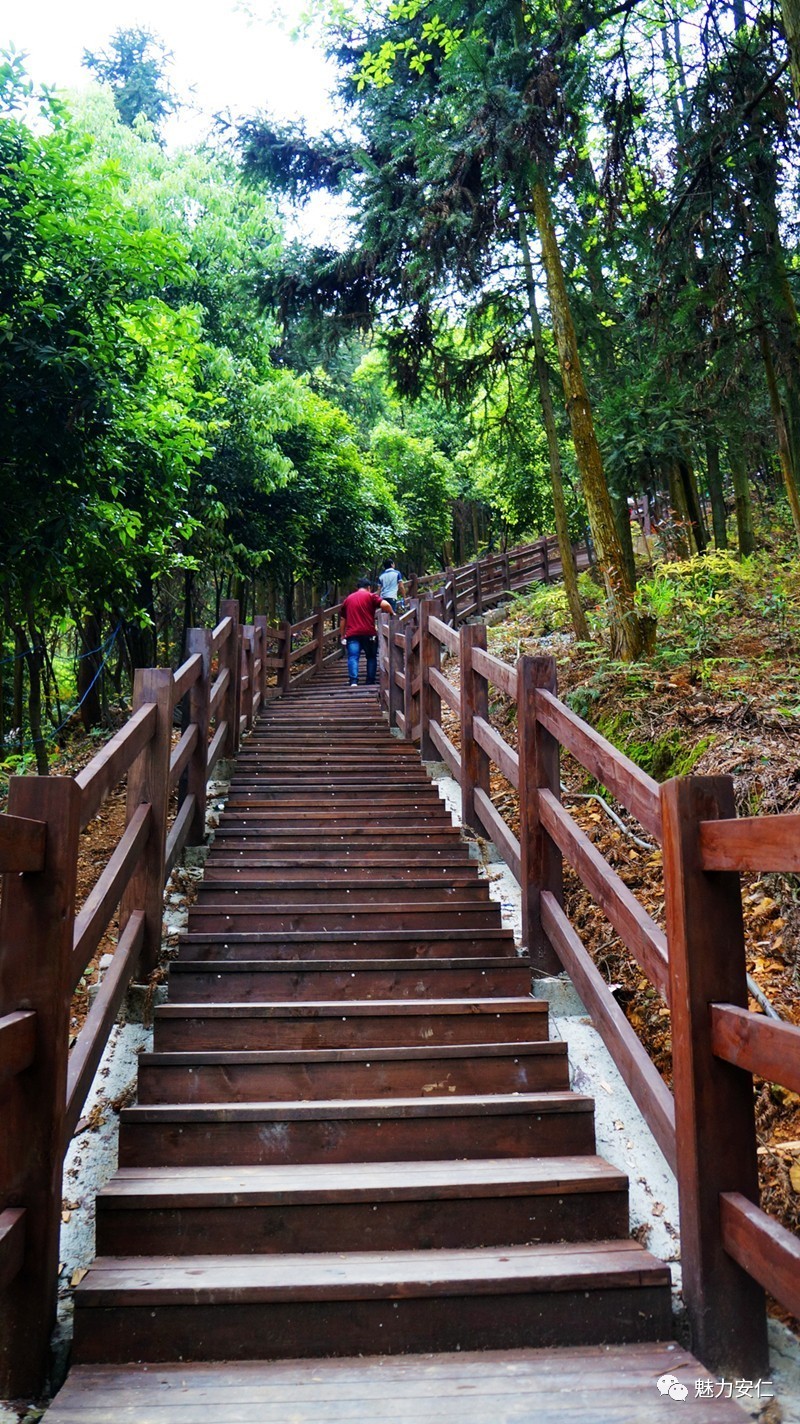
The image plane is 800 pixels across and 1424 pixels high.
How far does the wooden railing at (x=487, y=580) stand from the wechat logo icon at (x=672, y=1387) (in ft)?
60.2

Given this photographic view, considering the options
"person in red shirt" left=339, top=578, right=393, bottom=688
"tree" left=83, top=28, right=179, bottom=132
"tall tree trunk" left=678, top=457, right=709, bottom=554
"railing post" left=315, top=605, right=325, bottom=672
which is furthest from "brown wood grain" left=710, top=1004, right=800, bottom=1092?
"tree" left=83, top=28, right=179, bottom=132

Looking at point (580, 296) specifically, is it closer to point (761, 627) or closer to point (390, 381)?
point (390, 381)

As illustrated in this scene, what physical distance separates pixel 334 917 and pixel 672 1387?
2.49 meters

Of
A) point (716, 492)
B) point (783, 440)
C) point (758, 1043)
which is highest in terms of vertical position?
point (716, 492)

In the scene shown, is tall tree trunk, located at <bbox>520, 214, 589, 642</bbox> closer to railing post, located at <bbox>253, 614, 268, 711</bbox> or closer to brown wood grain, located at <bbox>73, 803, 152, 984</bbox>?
railing post, located at <bbox>253, 614, 268, 711</bbox>

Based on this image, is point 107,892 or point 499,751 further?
point 499,751

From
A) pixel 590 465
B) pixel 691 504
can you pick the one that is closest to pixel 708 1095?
pixel 590 465

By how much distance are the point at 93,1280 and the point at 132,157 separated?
17321 millimetres

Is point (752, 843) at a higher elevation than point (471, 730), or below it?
below

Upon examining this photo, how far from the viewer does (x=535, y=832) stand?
12.8ft

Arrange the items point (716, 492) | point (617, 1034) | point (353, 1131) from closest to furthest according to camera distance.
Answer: point (353, 1131)
point (617, 1034)
point (716, 492)

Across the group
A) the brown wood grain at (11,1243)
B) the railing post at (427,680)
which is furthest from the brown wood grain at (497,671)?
the brown wood grain at (11,1243)

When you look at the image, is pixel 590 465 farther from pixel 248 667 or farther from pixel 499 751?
pixel 248 667

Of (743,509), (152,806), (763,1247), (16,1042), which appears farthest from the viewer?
(743,509)
